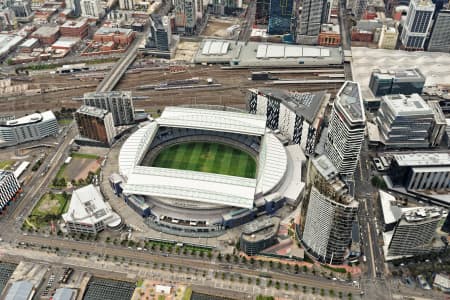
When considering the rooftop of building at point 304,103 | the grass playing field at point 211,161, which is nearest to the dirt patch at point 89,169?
the grass playing field at point 211,161

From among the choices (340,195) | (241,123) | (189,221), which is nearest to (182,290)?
(189,221)

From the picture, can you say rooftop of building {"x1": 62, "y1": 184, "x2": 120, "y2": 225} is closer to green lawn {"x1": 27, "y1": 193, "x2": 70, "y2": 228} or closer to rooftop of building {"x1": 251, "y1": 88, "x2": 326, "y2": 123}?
green lawn {"x1": 27, "y1": 193, "x2": 70, "y2": 228}

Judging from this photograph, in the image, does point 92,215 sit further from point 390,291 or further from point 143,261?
point 390,291

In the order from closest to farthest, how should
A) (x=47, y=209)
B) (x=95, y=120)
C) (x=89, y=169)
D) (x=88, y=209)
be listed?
(x=88, y=209) < (x=47, y=209) < (x=89, y=169) < (x=95, y=120)

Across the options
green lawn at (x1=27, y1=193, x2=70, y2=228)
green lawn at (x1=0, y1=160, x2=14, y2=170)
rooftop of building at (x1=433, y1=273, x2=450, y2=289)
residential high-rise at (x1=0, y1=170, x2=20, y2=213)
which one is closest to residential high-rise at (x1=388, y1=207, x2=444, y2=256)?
rooftop of building at (x1=433, y1=273, x2=450, y2=289)

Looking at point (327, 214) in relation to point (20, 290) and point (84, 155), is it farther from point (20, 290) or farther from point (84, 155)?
point (84, 155)

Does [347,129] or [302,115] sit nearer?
[347,129]

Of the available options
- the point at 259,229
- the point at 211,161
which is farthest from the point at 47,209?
the point at 259,229
